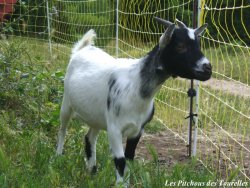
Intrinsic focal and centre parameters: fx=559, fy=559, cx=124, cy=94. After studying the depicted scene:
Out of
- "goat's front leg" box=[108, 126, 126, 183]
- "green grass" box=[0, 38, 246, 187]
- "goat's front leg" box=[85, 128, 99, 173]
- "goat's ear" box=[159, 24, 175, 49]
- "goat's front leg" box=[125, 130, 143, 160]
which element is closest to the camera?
"goat's ear" box=[159, 24, 175, 49]

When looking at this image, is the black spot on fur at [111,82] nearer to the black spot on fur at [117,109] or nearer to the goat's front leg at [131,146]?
the black spot on fur at [117,109]

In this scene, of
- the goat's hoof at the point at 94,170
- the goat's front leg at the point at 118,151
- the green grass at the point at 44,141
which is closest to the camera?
the green grass at the point at 44,141

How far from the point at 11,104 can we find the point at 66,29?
5.06 meters

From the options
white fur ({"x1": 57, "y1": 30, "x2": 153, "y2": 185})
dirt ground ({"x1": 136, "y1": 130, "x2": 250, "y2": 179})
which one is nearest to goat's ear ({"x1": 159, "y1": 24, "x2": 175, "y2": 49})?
white fur ({"x1": 57, "y1": 30, "x2": 153, "y2": 185})

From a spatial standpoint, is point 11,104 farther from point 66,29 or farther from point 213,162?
point 66,29

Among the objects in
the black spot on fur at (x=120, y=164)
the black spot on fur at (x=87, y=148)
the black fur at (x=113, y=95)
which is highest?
the black fur at (x=113, y=95)

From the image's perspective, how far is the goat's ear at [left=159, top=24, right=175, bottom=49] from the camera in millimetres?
3686

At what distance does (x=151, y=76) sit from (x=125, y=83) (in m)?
0.21

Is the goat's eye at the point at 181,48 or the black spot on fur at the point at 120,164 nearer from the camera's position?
the goat's eye at the point at 181,48

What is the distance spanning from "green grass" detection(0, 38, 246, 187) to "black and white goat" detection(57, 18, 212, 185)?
22cm

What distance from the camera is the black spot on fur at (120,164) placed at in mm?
4066

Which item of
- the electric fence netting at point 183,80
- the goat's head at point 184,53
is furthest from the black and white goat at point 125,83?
the electric fence netting at point 183,80

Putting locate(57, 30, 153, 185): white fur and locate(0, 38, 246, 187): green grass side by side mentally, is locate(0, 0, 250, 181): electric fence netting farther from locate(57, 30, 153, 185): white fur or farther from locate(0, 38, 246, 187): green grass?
locate(57, 30, 153, 185): white fur

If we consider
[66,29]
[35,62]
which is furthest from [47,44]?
[35,62]
